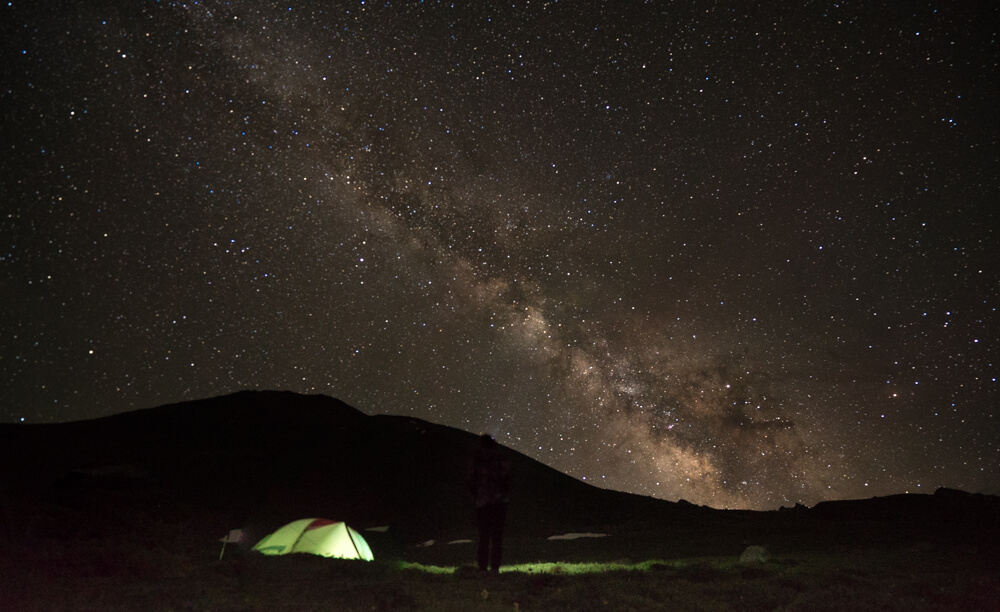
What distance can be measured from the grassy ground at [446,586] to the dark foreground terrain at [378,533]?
0.19 ft

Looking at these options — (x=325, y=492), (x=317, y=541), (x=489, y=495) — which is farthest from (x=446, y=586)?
(x=325, y=492)

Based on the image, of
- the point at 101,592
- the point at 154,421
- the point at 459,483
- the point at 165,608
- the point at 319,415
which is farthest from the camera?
the point at 319,415

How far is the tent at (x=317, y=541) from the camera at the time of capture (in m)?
16.8

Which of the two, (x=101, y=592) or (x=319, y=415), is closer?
(x=101, y=592)


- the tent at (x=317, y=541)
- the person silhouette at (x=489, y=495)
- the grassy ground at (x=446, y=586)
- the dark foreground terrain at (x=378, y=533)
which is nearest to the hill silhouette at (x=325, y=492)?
the dark foreground terrain at (x=378, y=533)

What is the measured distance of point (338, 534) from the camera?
57.2 ft

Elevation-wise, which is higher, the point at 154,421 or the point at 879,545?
the point at 154,421

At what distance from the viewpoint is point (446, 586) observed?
380 inches

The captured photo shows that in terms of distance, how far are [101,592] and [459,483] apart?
41.7 meters

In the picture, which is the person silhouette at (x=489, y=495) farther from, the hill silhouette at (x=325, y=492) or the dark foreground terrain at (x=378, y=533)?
the hill silhouette at (x=325, y=492)

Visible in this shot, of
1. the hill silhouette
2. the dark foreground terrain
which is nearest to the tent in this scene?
the dark foreground terrain

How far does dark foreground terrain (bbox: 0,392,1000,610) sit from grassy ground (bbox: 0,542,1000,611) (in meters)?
0.06

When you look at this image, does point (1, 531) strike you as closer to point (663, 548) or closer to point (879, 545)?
point (663, 548)

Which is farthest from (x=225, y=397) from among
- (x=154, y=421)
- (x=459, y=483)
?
(x=459, y=483)
